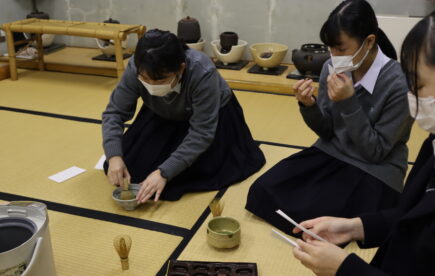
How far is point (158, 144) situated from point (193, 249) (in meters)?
0.74

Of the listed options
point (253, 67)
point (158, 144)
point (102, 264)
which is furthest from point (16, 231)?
point (253, 67)

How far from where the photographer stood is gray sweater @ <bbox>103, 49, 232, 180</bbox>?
234 centimetres

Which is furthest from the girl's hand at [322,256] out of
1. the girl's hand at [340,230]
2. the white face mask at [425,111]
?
the white face mask at [425,111]

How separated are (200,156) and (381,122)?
96cm

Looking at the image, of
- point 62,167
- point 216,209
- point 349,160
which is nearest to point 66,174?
point 62,167

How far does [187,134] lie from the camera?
8.25 feet

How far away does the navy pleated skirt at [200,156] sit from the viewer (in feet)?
8.38

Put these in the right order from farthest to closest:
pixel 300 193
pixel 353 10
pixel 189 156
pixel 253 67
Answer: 1. pixel 253 67
2. pixel 189 156
3. pixel 300 193
4. pixel 353 10

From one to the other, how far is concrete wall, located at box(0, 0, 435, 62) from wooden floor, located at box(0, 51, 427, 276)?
3.34ft

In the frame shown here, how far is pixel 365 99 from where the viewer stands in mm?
2057

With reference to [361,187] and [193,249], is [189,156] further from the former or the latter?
[361,187]

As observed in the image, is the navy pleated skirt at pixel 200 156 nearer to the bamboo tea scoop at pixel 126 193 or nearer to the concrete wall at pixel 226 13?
the bamboo tea scoop at pixel 126 193

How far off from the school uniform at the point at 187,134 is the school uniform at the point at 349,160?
352 mm

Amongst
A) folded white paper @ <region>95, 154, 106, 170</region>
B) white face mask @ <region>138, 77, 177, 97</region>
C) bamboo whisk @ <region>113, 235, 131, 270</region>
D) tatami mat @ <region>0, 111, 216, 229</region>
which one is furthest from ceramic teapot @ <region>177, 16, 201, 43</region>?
bamboo whisk @ <region>113, 235, 131, 270</region>
